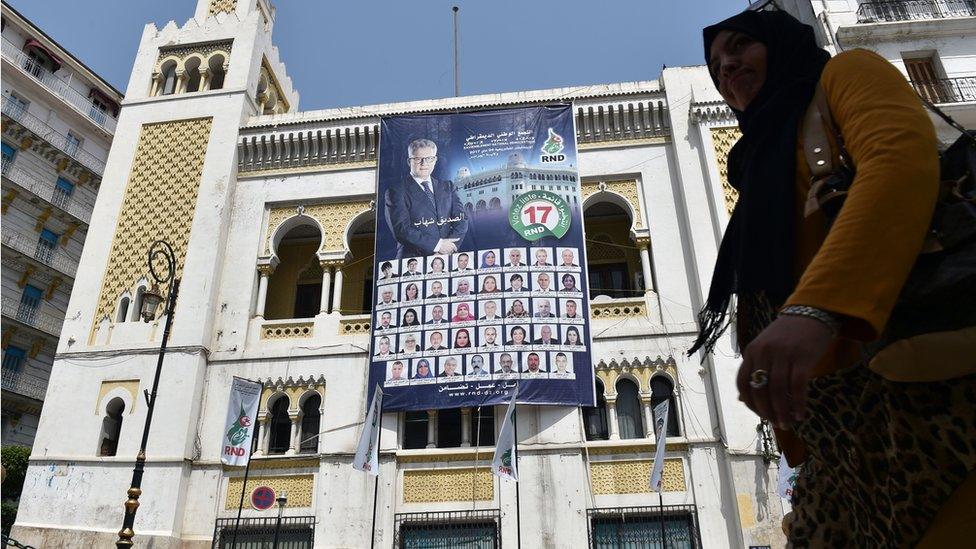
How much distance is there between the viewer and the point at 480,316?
12.5 m

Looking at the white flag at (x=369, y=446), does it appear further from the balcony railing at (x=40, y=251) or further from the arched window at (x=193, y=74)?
the balcony railing at (x=40, y=251)

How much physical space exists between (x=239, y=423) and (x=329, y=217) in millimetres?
5311

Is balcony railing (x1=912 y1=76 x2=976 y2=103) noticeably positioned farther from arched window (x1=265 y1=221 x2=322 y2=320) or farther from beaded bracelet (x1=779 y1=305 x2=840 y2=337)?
beaded bracelet (x1=779 y1=305 x2=840 y2=337)

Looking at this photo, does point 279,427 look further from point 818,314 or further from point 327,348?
point 818,314

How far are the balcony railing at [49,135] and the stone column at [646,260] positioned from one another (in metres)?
21.8

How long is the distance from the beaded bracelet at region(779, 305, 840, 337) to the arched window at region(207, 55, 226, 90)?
59.9 feet

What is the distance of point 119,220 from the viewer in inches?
587

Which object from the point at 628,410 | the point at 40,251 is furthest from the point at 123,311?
Answer: the point at 40,251

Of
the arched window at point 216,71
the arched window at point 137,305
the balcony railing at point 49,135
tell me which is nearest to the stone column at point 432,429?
the arched window at point 137,305

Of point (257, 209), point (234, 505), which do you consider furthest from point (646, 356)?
point (257, 209)

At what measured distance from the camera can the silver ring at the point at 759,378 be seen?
1079 mm

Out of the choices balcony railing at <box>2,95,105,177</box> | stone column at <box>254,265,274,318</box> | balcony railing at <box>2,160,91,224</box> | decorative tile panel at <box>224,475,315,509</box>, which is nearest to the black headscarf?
decorative tile panel at <box>224,475,315,509</box>

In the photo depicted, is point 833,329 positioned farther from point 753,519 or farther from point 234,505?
point 234,505

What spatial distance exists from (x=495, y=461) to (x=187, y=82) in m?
13.1
